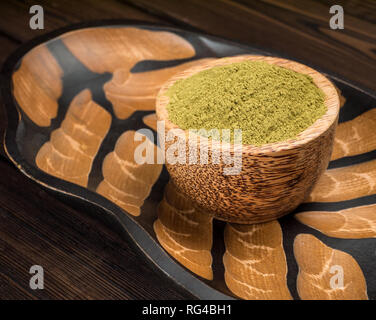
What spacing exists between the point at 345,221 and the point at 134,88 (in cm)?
38

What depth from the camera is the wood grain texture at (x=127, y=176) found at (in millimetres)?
613

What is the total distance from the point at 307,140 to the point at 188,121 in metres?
0.12

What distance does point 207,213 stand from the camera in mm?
593

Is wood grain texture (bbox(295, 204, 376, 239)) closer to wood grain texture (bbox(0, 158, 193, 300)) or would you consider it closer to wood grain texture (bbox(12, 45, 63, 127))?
wood grain texture (bbox(0, 158, 193, 300))

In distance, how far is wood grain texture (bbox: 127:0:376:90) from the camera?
0.90 meters

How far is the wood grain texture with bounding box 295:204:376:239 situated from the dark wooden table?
Result: 0.57ft

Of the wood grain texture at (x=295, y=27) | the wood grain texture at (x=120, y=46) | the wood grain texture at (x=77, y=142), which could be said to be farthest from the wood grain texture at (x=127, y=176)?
the wood grain texture at (x=295, y=27)

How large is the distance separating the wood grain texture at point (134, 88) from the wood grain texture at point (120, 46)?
15 mm

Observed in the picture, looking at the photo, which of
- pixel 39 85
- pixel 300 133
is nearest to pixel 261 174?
pixel 300 133

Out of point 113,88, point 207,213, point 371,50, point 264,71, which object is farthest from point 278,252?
point 371,50

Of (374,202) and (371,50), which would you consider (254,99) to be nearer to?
(374,202)

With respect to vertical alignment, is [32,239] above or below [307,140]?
below

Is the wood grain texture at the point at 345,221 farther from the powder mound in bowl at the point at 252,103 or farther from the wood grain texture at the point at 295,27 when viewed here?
the wood grain texture at the point at 295,27

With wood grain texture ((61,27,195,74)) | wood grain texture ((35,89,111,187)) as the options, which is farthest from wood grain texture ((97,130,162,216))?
wood grain texture ((61,27,195,74))
